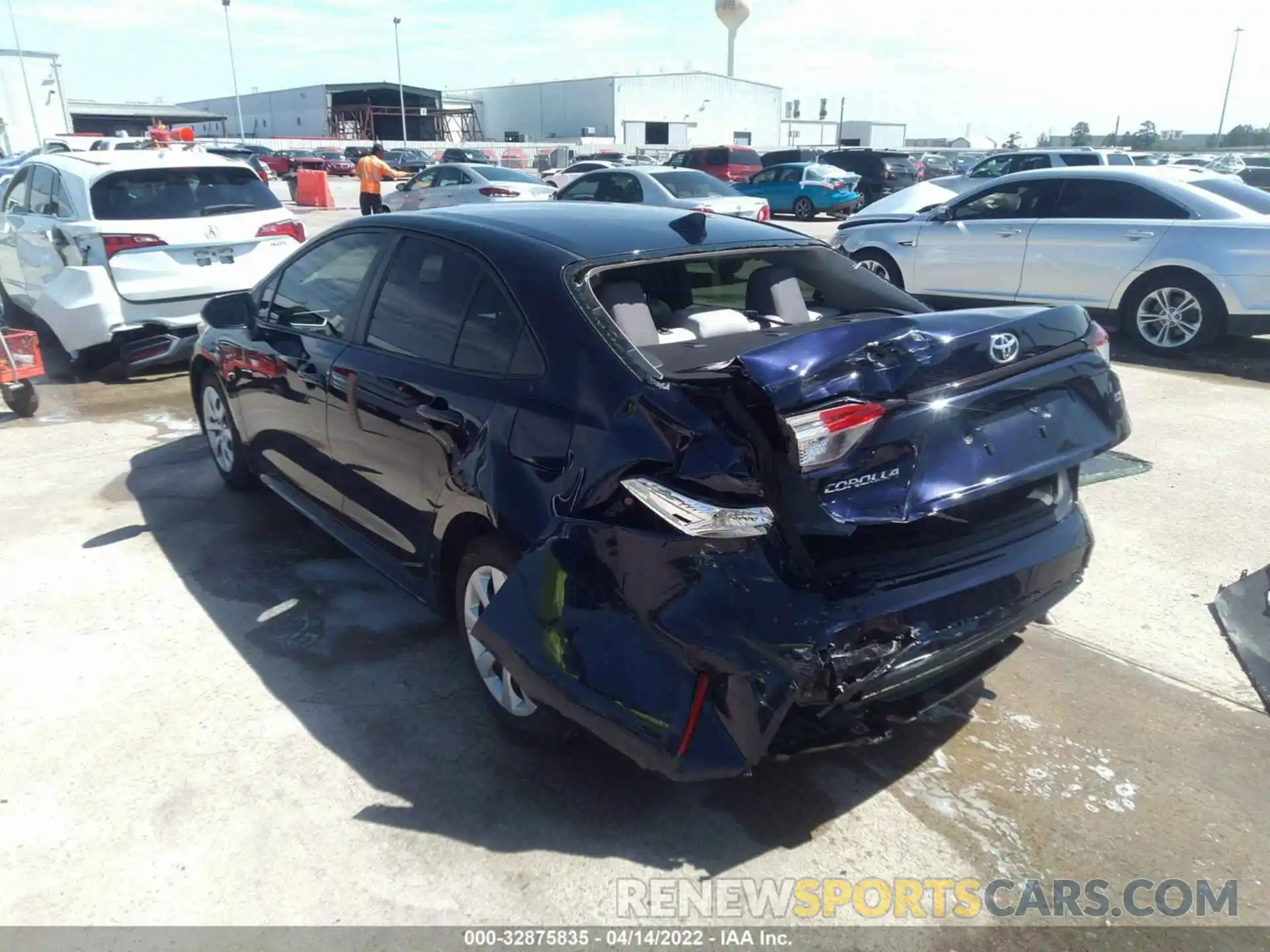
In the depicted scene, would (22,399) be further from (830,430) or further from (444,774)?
(830,430)

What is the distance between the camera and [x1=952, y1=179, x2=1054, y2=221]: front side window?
9.14 metres

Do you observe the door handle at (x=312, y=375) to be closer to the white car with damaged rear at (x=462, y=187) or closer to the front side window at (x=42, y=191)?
the front side window at (x=42, y=191)

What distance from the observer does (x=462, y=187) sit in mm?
17953

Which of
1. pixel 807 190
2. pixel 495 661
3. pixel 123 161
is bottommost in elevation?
pixel 495 661

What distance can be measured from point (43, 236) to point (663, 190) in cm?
946

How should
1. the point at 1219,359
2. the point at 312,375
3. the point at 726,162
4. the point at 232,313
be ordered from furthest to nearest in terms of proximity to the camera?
the point at 726,162, the point at 1219,359, the point at 232,313, the point at 312,375

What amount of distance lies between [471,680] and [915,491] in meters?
1.92

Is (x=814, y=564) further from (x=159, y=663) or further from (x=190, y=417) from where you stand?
(x=190, y=417)

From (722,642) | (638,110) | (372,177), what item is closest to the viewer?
(722,642)

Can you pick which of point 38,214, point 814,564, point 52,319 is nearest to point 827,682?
point 814,564

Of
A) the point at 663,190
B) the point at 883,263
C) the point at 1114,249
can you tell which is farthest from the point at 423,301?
the point at 663,190

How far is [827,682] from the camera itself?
2.32 meters

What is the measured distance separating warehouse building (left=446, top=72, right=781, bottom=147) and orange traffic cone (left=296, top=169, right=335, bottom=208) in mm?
42801

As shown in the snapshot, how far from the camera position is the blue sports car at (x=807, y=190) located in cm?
2284
